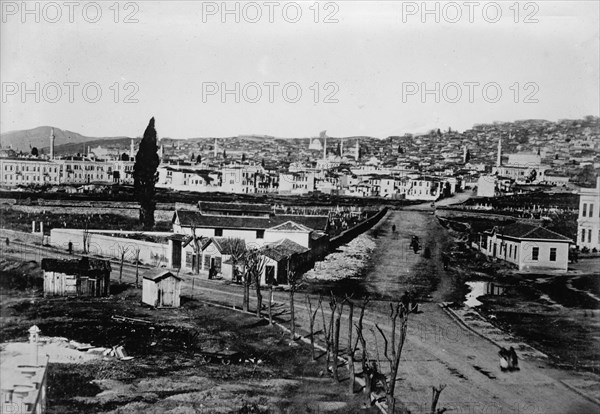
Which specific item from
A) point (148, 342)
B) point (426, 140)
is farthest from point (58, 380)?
point (426, 140)

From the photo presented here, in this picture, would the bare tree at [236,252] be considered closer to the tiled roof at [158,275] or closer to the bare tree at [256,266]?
the bare tree at [256,266]

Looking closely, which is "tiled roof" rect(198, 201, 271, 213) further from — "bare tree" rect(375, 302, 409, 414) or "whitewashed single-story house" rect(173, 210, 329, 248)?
"bare tree" rect(375, 302, 409, 414)

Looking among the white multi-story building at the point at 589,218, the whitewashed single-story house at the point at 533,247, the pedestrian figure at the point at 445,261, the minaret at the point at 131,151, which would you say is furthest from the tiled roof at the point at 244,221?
the white multi-story building at the point at 589,218

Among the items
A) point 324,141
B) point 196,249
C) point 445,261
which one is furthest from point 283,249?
point 445,261

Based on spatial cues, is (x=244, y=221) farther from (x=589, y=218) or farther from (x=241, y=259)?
(x=589, y=218)

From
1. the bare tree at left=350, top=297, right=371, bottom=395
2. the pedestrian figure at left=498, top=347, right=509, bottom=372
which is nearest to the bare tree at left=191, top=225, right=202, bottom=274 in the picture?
the bare tree at left=350, top=297, right=371, bottom=395

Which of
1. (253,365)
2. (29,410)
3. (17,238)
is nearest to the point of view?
(29,410)

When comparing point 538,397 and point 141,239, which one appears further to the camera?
point 141,239

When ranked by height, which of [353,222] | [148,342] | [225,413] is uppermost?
[353,222]

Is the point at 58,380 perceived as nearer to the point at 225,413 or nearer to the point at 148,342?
the point at 148,342
